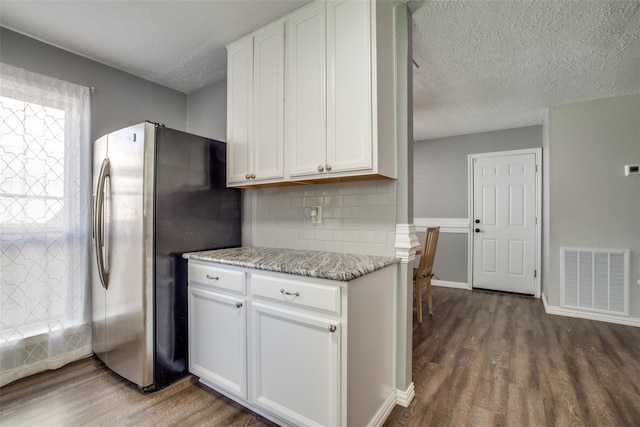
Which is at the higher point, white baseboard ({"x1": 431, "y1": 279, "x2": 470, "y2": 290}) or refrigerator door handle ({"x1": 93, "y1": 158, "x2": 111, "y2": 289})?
refrigerator door handle ({"x1": 93, "y1": 158, "x2": 111, "y2": 289})

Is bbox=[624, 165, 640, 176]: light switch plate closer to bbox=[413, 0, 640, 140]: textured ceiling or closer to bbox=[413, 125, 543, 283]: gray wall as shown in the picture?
bbox=[413, 0, 640, 140]: textured ceiling

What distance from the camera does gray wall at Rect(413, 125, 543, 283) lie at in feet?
14.3

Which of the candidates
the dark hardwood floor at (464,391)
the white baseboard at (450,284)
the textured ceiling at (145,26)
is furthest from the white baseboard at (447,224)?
the textured ceiling at (145,26)

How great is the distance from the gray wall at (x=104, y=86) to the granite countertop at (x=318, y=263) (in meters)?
1.55

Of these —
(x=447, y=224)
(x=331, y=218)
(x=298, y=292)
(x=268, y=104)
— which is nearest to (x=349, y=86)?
(x=268, y=104)

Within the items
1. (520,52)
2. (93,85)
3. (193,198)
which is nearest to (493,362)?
(520,52)

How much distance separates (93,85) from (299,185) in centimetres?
192

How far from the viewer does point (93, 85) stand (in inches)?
94.8

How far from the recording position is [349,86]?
1625 mm

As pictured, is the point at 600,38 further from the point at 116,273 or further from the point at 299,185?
the point at 116,273

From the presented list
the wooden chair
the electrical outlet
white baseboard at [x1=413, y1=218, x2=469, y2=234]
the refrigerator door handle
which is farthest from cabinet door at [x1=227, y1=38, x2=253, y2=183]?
white baseboard at [x1=413, y1=218, x2=469, y2=234]

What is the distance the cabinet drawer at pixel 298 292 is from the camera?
4.32ft

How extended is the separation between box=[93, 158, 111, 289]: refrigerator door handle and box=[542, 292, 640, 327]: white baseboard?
4359 mm

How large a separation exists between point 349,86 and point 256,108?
0.72 metres
